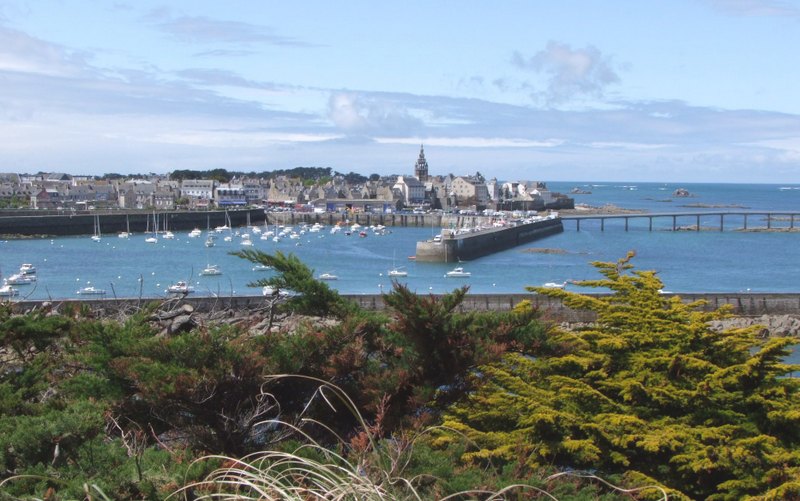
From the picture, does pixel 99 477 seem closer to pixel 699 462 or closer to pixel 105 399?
pixel 105 399

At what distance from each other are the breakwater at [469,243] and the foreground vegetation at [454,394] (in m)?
42.9

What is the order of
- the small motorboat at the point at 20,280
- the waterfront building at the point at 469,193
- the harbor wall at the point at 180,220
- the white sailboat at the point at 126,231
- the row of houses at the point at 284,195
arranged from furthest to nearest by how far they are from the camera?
the waterfront building at the point at 469,193
the row of houses at the point at 284,195
the white sailboat at the point at 126,231
the harbor wall at the point at 180,220
the small motorboat at the point at 20,280

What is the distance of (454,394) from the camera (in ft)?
23.9

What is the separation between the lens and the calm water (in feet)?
135

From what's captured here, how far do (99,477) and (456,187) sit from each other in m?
113

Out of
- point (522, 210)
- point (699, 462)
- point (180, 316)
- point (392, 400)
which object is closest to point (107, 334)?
point (392, 400)

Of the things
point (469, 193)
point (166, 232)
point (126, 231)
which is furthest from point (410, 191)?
point (126, 231)

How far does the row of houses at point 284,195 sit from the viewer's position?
100562 mm

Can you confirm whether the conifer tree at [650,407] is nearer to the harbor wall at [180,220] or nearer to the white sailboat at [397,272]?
the white sailboat at [397,272]

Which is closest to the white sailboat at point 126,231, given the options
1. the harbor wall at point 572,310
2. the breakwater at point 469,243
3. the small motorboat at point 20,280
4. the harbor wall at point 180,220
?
the harbor wall at point 180,220

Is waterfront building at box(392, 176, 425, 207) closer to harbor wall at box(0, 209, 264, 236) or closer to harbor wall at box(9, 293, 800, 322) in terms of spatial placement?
harbor wall at box(0, 209, 264, 236)

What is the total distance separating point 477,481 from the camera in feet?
16.4

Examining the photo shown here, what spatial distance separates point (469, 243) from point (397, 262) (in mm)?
4823

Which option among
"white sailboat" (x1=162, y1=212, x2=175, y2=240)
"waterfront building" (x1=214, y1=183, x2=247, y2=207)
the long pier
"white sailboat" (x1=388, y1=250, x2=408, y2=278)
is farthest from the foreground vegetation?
"waterfront building" (x1=214, y1=183, x2=247, y2=207)
